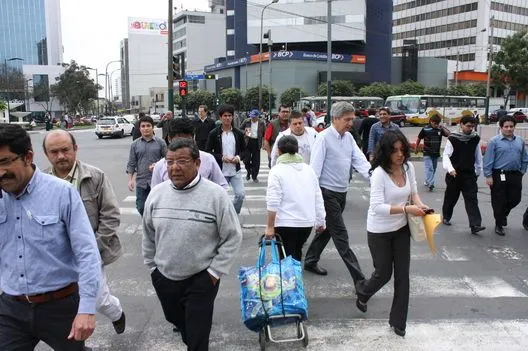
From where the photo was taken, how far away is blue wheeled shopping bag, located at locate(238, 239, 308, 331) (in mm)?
3551

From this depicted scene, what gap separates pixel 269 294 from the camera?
3.56 metres

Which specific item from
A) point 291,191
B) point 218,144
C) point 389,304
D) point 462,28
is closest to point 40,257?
point 291,191

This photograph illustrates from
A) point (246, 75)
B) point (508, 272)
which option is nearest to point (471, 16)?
point (246, 75)

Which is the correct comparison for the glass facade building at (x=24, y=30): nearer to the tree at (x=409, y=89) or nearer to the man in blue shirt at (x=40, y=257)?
the tree at (x=409, y=89)

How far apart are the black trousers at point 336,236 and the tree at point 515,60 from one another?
46.8 meters

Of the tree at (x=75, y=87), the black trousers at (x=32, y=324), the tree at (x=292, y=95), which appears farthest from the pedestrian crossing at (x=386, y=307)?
the tree at (x=75, y=87)

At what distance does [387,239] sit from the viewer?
13.3 feet

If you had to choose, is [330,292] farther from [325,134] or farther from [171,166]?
[171,166]

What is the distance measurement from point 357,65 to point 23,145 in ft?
259

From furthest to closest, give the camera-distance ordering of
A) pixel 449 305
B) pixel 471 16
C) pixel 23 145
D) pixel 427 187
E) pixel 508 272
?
pixel 471 16
pixel 427 187
pixel 508 272
pixel 449 305
pixel 23 145

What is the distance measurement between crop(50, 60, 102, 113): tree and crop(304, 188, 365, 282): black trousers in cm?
6765

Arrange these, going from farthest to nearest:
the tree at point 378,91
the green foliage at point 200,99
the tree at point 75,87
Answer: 1. the green foliage at point 200,99
2. the tree at point 75,87
3. the tree at point 378,91

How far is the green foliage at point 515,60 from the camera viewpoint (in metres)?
45.4

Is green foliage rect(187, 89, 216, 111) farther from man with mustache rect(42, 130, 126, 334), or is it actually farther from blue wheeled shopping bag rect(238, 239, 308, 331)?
blue wheeled shopping bag rect(238, 239, 308, 331)
